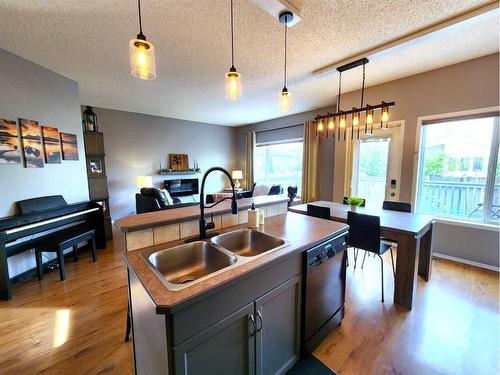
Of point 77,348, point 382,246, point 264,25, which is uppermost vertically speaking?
point 264,25

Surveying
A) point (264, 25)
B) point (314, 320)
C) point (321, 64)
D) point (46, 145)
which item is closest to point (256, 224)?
point (314, 320)

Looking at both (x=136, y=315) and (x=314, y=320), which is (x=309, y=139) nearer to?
(x=314, y=320)

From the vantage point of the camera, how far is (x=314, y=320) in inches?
57.8

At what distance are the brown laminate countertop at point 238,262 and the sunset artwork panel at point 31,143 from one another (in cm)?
259

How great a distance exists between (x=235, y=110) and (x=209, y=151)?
79.4 inches

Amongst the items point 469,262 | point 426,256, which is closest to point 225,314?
point 426,256

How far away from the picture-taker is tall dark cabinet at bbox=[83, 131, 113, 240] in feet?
12.2

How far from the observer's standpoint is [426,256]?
248 centimetres

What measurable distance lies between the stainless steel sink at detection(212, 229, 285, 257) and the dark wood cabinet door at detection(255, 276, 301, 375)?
309 millimetres

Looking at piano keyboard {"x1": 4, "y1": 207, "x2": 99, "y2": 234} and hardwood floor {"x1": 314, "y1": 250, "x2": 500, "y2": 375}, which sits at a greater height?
piano keyboard {"x1": 4, "y1": 207, "x2": 99, "y2": 234}

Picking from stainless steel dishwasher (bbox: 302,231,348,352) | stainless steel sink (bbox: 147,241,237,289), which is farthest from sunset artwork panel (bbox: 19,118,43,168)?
stainless steel dishwasher (bbox: 302,231,348,352)

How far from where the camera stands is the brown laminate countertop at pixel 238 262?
31.2 inches

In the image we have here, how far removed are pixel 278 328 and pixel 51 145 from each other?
3589 millimetres

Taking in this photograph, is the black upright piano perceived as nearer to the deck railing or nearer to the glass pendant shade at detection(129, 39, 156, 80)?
the glass pendant shade at detection(129, 39, 156, 80)
